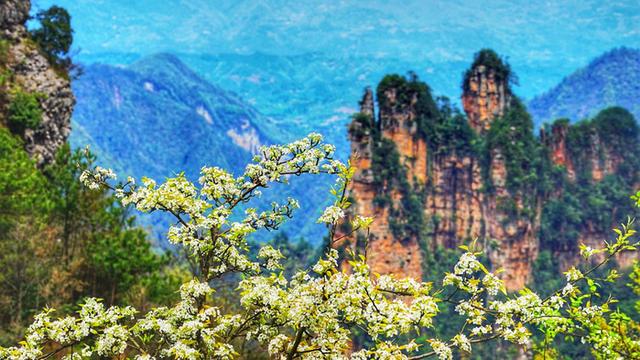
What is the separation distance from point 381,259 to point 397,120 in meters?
13.9

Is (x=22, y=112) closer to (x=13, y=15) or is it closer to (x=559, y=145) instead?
(x=13, y=15)

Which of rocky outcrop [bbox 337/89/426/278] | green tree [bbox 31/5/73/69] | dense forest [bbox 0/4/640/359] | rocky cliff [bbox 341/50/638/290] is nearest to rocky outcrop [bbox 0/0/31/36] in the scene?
dense forest [bbox 0/4/640/359]

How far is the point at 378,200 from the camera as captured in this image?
216 feet

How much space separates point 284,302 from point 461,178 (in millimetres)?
69175

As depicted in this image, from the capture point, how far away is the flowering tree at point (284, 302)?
861cm

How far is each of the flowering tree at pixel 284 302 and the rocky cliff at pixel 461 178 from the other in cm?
5488

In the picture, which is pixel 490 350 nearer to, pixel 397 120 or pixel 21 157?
pixel 397 120

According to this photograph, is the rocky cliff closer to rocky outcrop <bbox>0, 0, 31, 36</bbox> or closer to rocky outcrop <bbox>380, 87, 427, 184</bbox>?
rocky outcrop <bbox>380, 87, 427, 184</bbox>

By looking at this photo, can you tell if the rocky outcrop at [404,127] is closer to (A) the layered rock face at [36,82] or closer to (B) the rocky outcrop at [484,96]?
(B) the rocky outcrop at [484,96]

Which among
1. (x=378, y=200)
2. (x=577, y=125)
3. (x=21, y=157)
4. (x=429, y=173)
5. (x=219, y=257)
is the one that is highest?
(x=577, y=125)

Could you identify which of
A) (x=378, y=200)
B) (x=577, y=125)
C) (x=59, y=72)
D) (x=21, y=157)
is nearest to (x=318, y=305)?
(x=21, y=157)

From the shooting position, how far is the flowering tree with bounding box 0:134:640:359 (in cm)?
861

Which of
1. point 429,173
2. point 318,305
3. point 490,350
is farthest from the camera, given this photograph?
point 429,173

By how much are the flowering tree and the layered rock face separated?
31514mm
